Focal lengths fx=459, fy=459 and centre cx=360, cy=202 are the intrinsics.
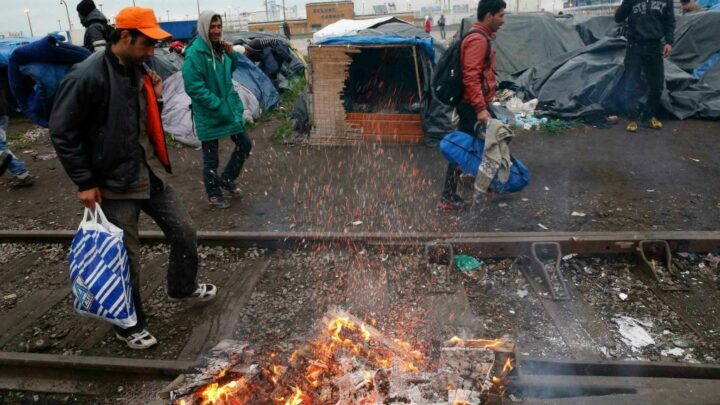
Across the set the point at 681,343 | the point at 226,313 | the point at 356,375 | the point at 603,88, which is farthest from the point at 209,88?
the point at 603,88

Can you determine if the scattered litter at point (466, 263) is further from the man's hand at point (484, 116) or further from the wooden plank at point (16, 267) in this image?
the wooden plank at point (16, 267)

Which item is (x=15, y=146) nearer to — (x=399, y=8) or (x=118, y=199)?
(x=118, y=199)

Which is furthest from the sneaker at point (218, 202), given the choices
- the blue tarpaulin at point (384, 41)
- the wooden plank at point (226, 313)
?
the blue tarpaulin at point (384, 41)

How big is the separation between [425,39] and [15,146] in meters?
9.03

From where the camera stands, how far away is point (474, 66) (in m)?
4.93

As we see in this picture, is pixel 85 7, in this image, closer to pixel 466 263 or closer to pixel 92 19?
pixel 92 19

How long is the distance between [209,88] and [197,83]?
21 centimetres

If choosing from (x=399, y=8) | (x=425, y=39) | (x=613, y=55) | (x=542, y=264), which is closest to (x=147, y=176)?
(x=542, y=264)

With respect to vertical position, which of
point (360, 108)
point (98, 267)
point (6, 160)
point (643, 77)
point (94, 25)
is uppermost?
point (94, 25)

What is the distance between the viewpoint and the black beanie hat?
7296mm

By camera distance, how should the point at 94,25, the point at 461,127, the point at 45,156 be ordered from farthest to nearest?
the point at 45,156 < the point at 94,25 < the point at 461,127

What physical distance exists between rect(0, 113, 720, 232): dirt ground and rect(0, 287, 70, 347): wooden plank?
4.78 feet

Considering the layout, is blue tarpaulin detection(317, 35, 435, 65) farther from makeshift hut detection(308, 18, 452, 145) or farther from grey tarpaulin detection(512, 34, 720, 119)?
grey tarpaulin detection(512, 34, 720, 119)

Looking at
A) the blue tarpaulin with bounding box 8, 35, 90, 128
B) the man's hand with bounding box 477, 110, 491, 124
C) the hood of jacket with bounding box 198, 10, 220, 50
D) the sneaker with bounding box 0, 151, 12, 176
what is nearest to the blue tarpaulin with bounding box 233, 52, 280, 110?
the sneaker with bounding box 0, 151, 12, 176
